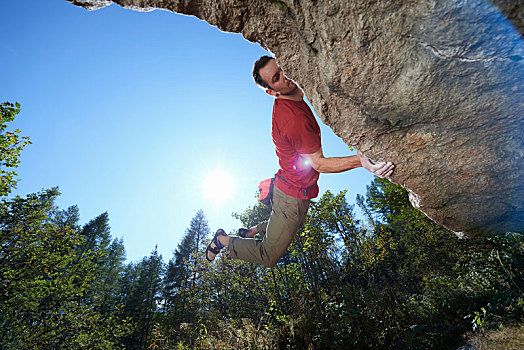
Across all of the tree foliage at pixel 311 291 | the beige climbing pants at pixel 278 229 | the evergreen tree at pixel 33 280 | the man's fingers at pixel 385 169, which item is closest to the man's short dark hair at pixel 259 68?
the beige climbing pants at pixel 278 229

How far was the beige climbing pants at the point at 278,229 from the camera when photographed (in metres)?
3.07

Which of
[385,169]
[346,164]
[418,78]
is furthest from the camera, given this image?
[346,164]

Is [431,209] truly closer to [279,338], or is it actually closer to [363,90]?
[363,90]

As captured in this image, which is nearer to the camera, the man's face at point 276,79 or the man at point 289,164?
the man at point 289,164

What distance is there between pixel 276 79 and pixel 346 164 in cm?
122

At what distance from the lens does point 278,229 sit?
3.13 m

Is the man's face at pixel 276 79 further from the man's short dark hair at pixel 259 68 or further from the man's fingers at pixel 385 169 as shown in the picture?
the man's fingers at pixel 385 169

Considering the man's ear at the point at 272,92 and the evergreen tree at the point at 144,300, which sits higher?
the evergreen tree at the point at 144,300

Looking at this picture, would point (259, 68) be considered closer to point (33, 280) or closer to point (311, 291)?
point (311, 291)

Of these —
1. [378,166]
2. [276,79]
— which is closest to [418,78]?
[378,166]

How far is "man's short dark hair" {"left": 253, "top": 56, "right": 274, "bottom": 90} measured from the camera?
263 centimetres

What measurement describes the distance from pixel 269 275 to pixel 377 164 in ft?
28.6

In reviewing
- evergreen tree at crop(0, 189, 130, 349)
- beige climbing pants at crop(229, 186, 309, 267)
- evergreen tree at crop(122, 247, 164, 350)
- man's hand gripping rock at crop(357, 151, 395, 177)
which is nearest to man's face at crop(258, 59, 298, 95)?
man's hand gripping rock at crop(357, 151, 395, 177)

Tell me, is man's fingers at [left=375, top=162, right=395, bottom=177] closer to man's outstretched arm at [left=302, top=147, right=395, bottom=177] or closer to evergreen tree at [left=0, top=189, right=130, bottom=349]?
man's outstretched arm at [left=302, top=147, right=395, bottom=177]
